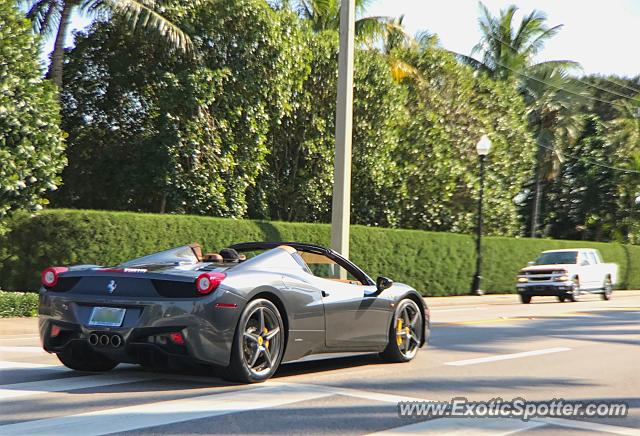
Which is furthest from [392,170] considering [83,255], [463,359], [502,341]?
[463,359]

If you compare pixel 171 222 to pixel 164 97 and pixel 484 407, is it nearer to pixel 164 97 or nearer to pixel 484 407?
pixel 164 97

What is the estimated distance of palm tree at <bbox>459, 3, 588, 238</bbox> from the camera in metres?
47.3

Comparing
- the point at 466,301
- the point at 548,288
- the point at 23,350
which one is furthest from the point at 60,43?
the point at 548,288

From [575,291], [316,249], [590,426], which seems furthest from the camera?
[575,291]

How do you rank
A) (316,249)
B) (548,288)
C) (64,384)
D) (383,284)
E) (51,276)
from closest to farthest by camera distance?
(64,384) < (51,276) < (316,249) < (383,284) < (548,288)

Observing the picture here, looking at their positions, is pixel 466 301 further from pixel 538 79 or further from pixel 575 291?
pixel 538 79

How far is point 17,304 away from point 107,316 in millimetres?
8795

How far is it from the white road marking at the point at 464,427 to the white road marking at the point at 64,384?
283 cm

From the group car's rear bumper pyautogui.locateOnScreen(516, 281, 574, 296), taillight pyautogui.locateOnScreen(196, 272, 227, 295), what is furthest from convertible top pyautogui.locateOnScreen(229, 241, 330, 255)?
car's rear bumper pyautogui.locateOnScreen(516, 281, 574, 296)

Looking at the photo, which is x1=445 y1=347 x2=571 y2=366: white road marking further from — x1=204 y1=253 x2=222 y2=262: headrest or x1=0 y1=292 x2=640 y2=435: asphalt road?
x1=204 y1=253 x2=222 y2=262: headrest

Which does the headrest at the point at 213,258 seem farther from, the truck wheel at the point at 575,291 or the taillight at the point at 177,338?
the truck wheel at the point at 575,291

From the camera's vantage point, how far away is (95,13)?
80.4 feet

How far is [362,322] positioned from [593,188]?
48853 mm

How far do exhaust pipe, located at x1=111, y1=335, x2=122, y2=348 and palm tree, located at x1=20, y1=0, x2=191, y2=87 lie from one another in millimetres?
16361
